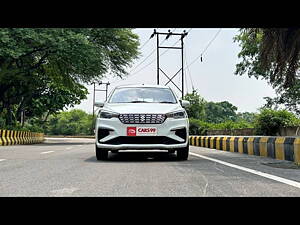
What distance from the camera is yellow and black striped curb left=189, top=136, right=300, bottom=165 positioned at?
8884mm

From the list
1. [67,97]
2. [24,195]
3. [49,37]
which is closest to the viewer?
[24,195]

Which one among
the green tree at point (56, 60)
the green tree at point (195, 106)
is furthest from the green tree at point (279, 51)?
the green tree at point (195, 106)

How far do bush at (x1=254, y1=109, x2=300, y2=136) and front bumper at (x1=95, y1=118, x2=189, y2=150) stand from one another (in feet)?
46.3

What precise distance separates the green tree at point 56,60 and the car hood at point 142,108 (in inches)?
571

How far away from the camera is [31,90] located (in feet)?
101

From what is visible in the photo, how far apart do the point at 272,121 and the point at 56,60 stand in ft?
48.4

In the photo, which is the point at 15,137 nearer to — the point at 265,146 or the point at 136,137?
the point at 265,146

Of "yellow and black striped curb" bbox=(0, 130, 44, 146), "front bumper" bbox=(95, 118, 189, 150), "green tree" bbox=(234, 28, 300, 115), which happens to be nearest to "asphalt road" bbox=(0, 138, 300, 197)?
"front bumper" bbox=(95, 118, 189, 150)

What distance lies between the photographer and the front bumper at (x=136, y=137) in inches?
321

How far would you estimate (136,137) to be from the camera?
8.15m

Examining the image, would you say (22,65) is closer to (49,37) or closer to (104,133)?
(49,37)

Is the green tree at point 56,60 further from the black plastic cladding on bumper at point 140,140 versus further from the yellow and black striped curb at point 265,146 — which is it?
the black plastic cladding on bumper at point 140,140
